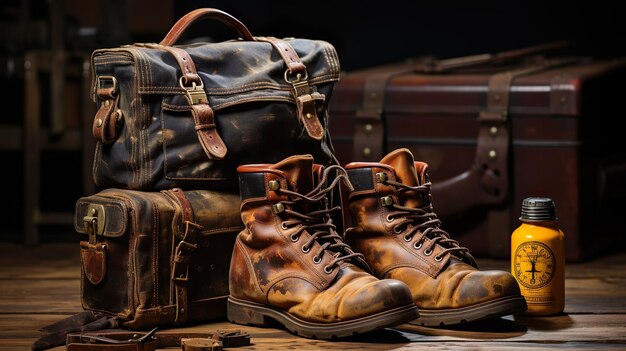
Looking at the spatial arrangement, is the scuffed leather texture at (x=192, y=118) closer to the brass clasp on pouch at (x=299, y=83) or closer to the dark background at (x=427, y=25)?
the brass clasp on pouch at (x=299, y=83)

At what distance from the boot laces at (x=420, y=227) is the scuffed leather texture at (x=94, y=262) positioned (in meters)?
0.56

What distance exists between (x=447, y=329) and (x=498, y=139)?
1.05 metres

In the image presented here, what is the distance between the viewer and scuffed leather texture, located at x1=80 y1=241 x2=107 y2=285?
2232mm

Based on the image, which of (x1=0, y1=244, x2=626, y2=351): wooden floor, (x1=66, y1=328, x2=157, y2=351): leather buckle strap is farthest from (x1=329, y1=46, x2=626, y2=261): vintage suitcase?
(x1=66, y1=328, x2=157, y2=351): leather buckle strap

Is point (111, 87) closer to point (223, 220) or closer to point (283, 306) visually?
point (223, 220)

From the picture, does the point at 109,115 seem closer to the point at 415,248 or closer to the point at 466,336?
the point at 415,248

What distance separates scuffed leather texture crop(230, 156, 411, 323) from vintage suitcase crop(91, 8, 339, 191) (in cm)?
14

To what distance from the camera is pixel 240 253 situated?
2244mm

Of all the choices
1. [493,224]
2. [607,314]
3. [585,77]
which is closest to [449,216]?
[493,224]

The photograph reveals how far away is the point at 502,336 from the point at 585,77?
3.99 feet

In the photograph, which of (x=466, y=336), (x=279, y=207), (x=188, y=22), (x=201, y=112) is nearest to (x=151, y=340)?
(x=279, y=207)

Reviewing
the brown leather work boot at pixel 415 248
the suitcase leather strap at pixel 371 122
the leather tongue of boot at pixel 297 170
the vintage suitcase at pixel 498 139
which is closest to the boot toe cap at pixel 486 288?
the brown leather work boot at pixel 415 248

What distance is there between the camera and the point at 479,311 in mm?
2139

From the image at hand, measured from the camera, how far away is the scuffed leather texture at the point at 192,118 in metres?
2.25
